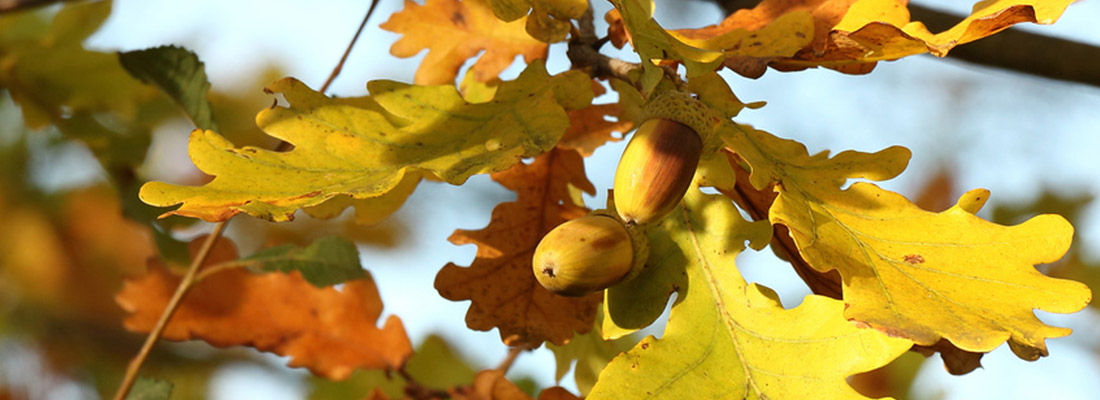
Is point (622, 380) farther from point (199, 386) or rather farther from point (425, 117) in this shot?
point (199, 386)

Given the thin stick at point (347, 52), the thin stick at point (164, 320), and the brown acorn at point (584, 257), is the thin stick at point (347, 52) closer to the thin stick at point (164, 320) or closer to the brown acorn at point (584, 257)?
the thin stick at point (164, 320)

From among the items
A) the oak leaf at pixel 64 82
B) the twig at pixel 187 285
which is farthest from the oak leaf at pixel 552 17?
the oak leaf at pixel 64 82

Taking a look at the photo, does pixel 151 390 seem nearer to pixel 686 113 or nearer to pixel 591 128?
pixel 591 128

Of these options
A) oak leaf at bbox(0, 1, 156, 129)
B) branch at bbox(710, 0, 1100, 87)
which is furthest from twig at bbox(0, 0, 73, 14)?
branch at bbox(710, 0, 1100, 87)

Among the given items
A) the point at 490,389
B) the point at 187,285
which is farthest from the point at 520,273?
the point at 187,285

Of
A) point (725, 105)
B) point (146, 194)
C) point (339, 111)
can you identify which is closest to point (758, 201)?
point (725, 105)

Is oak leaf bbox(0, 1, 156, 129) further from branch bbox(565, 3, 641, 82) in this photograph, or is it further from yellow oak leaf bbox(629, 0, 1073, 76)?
yellow oak leaf bbox(629, 0, 1073, 76)
